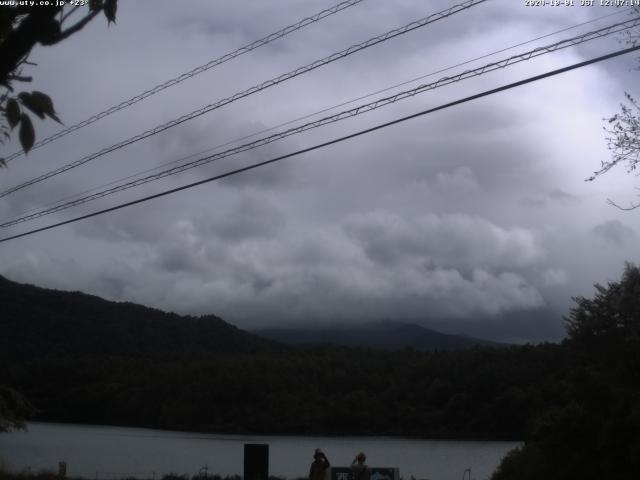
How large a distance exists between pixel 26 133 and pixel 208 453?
50759 millimetres

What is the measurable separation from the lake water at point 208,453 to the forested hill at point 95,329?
618cm

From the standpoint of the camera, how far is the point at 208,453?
5222cm

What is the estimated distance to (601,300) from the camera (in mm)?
19844

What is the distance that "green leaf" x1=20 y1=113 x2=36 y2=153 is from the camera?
3576mm

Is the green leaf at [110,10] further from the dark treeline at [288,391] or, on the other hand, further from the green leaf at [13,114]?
the dark treeline at [288,391]

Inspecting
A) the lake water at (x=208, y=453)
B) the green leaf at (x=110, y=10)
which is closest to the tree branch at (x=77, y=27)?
the green leaf at (x=110, y=10)

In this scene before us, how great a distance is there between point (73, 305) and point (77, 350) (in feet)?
11.8

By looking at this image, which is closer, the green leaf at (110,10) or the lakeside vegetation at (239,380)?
the green leaf at (110,10)

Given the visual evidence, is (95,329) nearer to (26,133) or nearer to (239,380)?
(239,380)

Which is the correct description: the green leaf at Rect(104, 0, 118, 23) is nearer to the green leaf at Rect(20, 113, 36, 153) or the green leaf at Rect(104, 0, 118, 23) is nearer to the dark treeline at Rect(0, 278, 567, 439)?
the green leaf at Rect(20, 113, 36, 153)

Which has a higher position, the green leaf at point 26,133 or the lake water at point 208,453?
the green leaf at point 26,133

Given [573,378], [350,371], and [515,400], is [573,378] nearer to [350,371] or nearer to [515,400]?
[515,400]

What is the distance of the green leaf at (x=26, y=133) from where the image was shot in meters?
3.58

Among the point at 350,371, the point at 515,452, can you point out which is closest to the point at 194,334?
the point at 350,371
